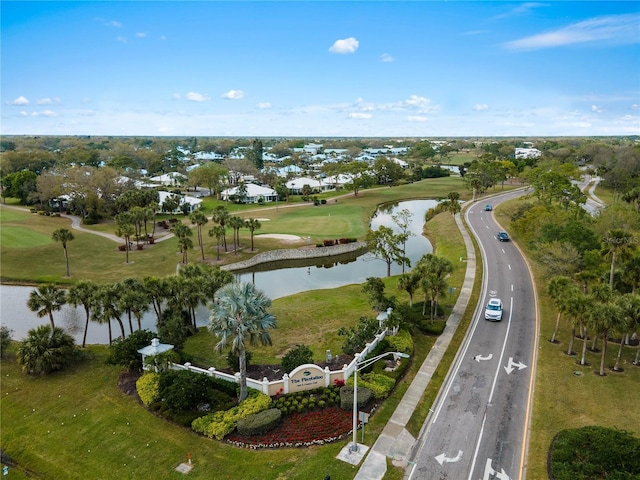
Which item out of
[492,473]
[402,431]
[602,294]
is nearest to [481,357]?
[602,294]

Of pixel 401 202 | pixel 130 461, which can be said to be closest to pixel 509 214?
pixel 401 202

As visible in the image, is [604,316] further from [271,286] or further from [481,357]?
[271,286]

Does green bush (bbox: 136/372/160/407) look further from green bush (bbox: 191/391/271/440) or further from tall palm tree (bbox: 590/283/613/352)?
tall palm tree (bbox: 590/283/613/352)

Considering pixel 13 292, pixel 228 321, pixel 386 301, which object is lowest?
pixel 13 292

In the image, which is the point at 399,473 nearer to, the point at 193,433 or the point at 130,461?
the point at 193,433

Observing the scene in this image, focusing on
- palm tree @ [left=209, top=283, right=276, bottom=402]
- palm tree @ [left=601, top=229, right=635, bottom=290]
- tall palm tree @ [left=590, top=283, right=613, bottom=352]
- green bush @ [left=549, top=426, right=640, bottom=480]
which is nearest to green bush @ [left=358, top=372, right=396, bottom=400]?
palm tree @ [left=209, top=283, right=276, bottom=402]
